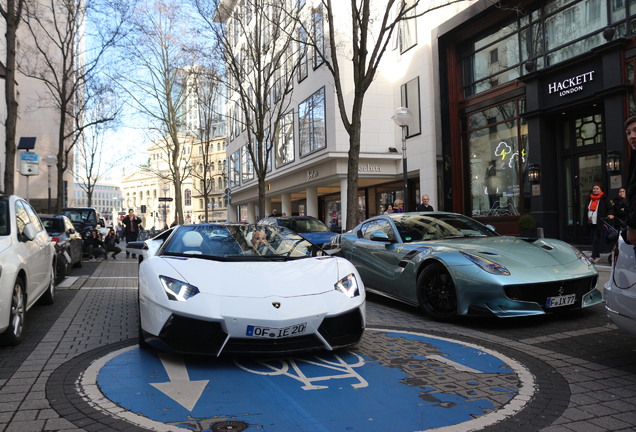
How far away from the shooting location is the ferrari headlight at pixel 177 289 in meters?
4.07

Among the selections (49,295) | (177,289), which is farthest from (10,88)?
(177,289)

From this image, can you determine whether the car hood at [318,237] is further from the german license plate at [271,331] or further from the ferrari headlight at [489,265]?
the german license plate at [271,331]

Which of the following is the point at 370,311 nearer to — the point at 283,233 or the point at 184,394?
the point at 283,233

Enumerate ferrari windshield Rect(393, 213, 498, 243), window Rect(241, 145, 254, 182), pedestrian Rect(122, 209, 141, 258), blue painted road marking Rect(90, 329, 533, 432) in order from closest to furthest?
blue painted road marking Rect(90, 329, 533, 432)
ferrari windshield Rect(393, 213, 498, 243)
pedestrian Rect(122, 209, 141, 258)
window Rect(241, 145, 254, 182)

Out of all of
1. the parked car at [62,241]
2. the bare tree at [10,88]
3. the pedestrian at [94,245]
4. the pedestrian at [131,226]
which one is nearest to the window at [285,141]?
the pedestrian at [131,226]

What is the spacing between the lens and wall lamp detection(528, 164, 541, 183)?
16.0 metres

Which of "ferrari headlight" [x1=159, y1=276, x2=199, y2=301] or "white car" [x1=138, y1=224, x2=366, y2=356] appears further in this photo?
"ferrari headlight" [x1=159, y1=276, x2=199, y2=301]

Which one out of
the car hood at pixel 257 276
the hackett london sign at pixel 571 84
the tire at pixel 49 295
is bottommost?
the tire at pixel 49 295

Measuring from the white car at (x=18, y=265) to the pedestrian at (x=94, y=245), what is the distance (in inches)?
413

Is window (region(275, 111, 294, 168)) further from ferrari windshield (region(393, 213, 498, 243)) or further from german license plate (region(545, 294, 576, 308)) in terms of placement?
german license plate (region(545, 294, 576, 308))

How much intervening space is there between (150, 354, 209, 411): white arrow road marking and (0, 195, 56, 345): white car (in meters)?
1.67

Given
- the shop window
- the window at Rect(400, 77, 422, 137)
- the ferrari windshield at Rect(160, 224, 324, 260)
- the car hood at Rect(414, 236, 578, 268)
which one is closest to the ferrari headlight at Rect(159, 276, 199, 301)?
the ferrari windshield at Rect(160, 224, 324, 260)

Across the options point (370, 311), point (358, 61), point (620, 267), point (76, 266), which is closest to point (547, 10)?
point (358, 61)

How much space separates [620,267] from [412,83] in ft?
64.6
